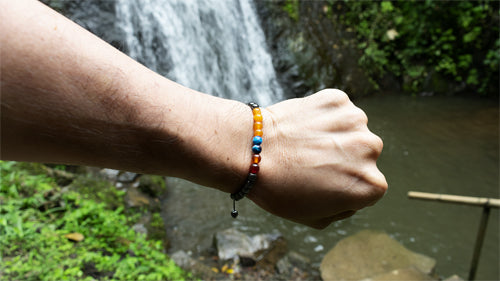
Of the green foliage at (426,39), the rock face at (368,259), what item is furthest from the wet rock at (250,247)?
the green foliage at (426,39)

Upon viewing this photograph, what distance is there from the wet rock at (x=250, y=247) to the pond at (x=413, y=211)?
9.1 inches

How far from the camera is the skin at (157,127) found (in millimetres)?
596

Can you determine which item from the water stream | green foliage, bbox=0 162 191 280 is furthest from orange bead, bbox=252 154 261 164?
the water stream

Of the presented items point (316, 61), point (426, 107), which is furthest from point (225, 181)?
point (426, 107)

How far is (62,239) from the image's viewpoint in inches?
97.9

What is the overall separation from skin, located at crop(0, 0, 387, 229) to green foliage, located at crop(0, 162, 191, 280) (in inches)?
71.1

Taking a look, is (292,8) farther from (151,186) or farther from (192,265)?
(192,265)

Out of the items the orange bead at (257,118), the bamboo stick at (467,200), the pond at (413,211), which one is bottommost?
the pond at (413,211)

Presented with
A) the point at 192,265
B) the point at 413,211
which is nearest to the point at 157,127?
the point at 192,265

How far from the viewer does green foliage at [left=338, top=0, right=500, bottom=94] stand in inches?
335

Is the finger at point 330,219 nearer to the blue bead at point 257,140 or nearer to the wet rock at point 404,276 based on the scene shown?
the blue bead at point 257,140

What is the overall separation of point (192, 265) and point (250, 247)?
66cm

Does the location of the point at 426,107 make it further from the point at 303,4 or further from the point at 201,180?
the point at 201,180

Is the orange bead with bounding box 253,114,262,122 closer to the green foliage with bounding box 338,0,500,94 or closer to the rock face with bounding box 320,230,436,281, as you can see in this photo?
the rock face with bounding box 320,230,436,281
